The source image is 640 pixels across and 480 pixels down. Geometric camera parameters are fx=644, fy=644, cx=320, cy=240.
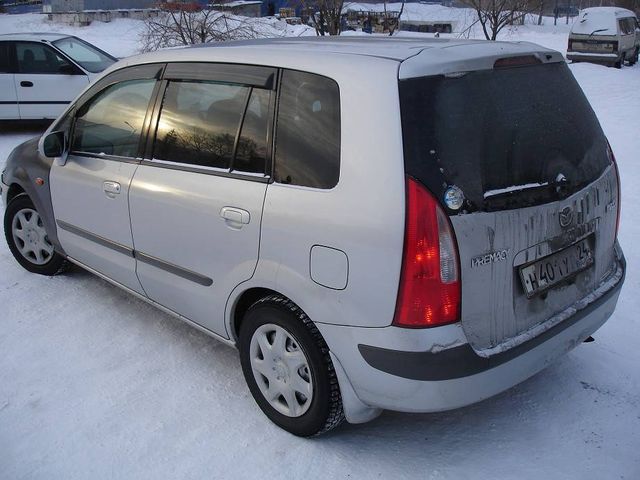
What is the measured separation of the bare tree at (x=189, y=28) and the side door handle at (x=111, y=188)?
8.61 metres

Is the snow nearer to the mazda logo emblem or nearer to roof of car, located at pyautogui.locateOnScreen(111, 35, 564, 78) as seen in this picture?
roof of car, located at pyautogui.locateOnScreen(111, 35, 564, 78)

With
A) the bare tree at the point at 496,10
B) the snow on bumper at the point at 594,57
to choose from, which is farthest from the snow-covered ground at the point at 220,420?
the snow on bumper at the point at 594,57

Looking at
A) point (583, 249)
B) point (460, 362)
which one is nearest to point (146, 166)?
point (460, 362)

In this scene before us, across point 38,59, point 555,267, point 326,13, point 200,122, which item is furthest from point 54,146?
point 326,13

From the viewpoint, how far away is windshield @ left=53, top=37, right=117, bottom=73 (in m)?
10.1

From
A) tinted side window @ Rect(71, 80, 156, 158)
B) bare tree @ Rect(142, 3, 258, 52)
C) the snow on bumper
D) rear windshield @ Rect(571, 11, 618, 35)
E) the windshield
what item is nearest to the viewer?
tinted side window @ Rect(71, 80, 156, 158)

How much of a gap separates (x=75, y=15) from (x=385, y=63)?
36.1 m

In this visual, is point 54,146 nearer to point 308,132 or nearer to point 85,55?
point 308,132

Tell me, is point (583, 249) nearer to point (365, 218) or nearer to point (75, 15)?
point (365, 218)

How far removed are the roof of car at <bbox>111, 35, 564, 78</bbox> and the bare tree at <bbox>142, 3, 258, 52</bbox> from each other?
8.96m

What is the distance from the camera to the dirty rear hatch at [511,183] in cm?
233

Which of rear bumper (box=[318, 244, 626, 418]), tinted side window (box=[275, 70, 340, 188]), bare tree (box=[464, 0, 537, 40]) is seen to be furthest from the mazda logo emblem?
bare tree (box=[464, 0, 537, 40])

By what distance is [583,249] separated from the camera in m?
2.79

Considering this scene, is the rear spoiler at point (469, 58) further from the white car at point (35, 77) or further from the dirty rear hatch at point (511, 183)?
the white car at point (35, 77)
